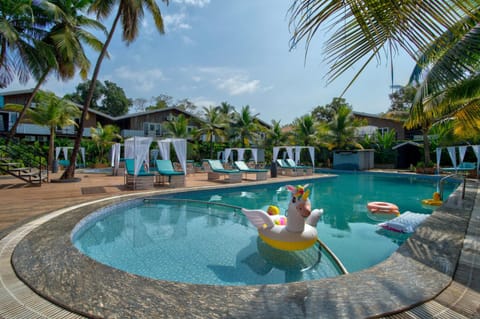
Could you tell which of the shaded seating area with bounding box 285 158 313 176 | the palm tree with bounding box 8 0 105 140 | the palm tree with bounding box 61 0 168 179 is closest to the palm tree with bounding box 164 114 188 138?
the palm tree with bounding box 8 0 105 140

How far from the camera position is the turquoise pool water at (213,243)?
153 inches

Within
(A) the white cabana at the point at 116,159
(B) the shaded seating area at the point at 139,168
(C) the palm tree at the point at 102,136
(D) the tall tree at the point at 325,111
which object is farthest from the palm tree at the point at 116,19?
(D) the tall tree at the point at 325,111

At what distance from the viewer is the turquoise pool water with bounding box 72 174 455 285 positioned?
153 inches

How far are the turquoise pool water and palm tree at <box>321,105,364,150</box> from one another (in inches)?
553

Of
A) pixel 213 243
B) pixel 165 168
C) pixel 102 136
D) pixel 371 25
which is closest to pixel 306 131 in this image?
pixel 165 168

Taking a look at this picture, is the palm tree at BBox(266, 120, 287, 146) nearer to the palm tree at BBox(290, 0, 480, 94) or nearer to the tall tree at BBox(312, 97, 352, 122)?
the tall tree at BBox(312, 97, 352, 122)

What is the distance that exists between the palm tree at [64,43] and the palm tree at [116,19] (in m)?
1.25

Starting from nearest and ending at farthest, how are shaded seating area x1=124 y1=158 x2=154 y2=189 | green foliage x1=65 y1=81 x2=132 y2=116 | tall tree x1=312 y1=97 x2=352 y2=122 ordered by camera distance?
1. shaded seating area x1=124 y1=158 x2=154 y2=189
2. tall tree x1=312 y1=97 x2=352 y2=122
3. green foliage x1=65 y1=81 x2=132 y2=116

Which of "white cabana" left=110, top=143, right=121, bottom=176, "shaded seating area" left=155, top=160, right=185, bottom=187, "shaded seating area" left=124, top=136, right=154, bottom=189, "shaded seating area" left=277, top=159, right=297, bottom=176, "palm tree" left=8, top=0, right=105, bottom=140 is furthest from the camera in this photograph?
"shaded seating area" left=277, top=159, right=297, bottom=176

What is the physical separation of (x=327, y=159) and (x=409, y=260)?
74.7 ft

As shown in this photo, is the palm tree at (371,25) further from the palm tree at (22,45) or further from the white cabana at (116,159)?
the white cabana at (116,159)

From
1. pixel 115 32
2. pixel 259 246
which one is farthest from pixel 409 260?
pixel 115 32

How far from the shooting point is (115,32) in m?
10.6

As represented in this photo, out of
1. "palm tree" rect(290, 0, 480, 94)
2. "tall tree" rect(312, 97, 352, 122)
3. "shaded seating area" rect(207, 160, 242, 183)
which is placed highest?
"tall tree" rect(312, 97, 352, 122)
